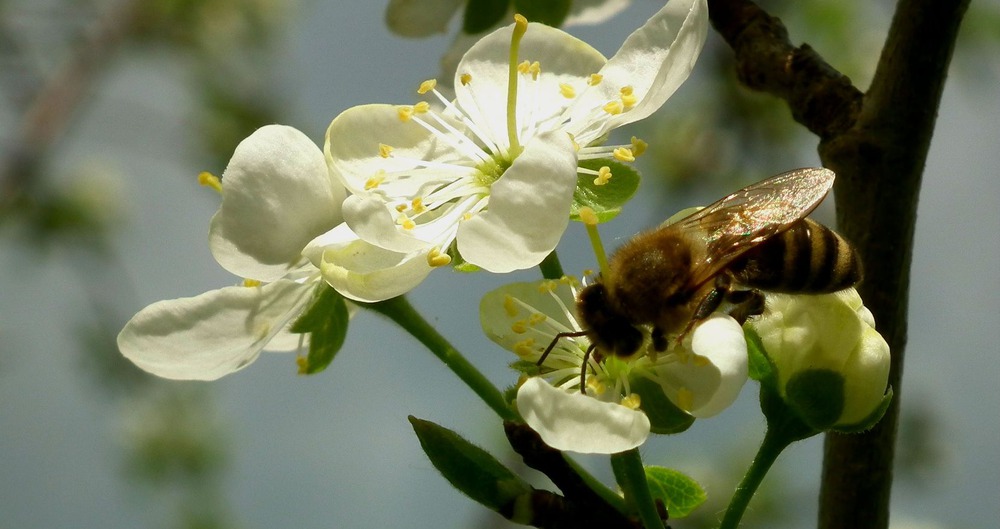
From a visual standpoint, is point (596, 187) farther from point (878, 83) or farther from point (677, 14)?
point (878, 83)

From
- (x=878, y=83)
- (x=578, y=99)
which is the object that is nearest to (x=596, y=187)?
(x=578, y=99)

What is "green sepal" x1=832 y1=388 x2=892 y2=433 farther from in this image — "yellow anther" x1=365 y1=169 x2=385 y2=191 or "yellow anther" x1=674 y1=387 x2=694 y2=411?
"yellow anther" x1=365 y1=169 x2=385 y2=191

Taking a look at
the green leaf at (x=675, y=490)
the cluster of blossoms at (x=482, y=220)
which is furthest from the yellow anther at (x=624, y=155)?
the green leaf at (x=675, y=490)

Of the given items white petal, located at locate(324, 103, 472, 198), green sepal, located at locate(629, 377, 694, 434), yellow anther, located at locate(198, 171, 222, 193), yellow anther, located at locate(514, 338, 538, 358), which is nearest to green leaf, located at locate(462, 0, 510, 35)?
white petal, located at locate(324, 103, 472, 198)

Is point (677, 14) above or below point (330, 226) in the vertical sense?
above

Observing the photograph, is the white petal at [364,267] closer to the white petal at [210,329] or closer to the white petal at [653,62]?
the white petal at [210,329]

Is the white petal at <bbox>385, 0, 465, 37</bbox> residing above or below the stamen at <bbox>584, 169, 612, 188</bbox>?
above

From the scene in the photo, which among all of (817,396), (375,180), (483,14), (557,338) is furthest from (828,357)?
(483,14)
